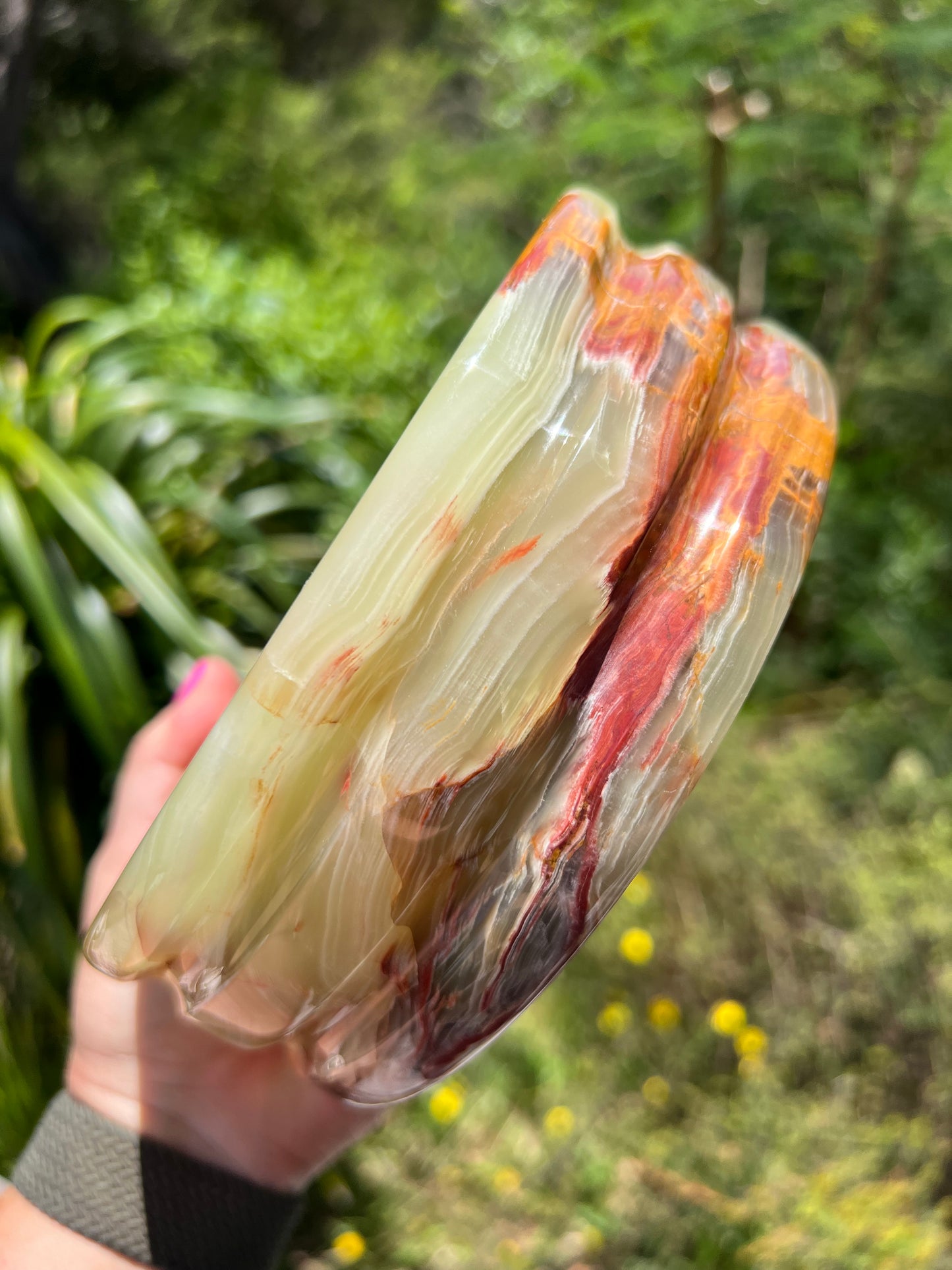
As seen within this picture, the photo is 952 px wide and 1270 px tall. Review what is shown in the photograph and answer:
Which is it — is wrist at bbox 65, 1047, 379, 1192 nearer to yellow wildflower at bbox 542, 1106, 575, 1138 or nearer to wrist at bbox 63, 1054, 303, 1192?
wrist at bbox 63, 1054, 303, 1192

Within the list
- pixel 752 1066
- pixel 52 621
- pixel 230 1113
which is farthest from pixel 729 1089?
pixel 52 621

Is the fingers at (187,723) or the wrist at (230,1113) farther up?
the fingers at (187,723)

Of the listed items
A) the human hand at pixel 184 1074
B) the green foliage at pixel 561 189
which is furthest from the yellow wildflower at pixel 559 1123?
the green foliage at pixel 561 189

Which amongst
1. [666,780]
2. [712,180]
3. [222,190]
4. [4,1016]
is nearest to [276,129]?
[222,190]

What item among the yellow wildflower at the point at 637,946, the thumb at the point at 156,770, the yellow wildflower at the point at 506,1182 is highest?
the thumb at the point at 156,770

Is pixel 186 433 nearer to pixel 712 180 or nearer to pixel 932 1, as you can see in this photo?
pixel 712 180

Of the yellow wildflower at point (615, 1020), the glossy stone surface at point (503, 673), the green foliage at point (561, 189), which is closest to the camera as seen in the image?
the glossy stone surface at point (503, 673)

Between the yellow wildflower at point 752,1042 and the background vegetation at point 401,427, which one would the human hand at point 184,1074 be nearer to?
the background vegetation at point 401,427
